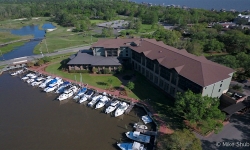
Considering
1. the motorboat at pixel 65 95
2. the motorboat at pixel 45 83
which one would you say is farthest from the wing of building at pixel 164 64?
the motorboat at pixel 65 95

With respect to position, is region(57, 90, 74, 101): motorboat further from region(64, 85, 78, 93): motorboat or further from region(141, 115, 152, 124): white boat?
region(141, 115, 152, 124): white boat

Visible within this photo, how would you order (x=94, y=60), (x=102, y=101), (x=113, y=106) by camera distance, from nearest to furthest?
(x=113, y=106) < (x=102, y=101) < (x=94, y=60)

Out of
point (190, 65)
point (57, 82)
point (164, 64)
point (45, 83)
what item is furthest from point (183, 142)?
point (45, 83)

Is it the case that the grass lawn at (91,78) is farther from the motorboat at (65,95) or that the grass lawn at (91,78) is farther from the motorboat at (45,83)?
the motorboat at (65,95)

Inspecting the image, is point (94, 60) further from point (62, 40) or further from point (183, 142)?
point (62, 40)

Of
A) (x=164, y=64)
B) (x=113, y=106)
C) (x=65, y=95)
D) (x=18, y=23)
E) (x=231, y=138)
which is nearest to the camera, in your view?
(x=231, y=138)

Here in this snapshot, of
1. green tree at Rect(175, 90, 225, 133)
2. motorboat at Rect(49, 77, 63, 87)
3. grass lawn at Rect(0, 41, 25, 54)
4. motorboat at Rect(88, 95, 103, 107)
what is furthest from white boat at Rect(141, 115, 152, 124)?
grass lawn at Rect(0, 41, 25, 54)

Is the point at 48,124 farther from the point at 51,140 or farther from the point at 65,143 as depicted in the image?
the point at 65,143
